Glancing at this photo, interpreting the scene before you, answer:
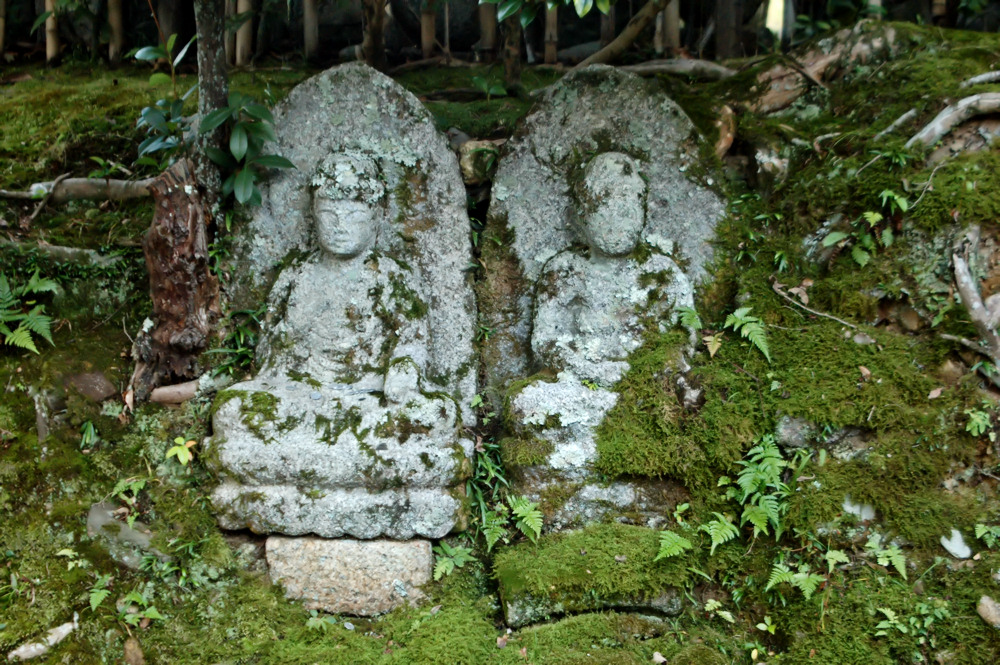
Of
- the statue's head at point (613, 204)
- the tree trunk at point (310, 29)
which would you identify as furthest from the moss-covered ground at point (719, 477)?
the tree trunk at point (310, 29)

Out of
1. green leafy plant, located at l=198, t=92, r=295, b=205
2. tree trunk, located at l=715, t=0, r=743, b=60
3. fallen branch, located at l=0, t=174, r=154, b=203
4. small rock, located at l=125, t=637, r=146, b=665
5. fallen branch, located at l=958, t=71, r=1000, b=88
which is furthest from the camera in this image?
tree trunk, located at l=715, t=0, r=743, b=60

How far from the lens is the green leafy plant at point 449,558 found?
4.31 meters

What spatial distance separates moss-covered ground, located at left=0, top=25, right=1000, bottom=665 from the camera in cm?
400

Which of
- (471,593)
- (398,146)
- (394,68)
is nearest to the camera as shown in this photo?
(471,593)

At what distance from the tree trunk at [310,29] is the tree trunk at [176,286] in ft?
8.75

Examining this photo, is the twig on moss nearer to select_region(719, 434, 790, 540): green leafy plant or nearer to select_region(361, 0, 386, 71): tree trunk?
select_region(361, 0, 386, 71): tree trunk

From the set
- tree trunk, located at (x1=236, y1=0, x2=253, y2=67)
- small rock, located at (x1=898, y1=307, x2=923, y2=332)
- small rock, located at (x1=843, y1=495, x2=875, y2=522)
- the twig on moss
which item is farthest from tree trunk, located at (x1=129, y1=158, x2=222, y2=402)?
small rock, located at (x1=898, y1=307, x2=923, y2=332)

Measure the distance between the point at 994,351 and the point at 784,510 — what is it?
4.81 ft

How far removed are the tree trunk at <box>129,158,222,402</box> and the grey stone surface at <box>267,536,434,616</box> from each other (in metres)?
1.39

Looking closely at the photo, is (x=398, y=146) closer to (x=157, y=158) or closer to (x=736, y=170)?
(x=157, y=158)

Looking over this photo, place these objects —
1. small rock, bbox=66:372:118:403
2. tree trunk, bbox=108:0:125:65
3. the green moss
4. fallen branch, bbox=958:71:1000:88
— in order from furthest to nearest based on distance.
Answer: tree trunk, bbox=108:0:125:65 → fallen branch, bbox=958:71:1000:88 → small rock, bbox=66:372:118:403 → the green moss

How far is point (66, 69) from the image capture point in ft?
23.0

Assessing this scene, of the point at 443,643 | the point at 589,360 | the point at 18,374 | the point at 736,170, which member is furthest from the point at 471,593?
the point at 736,170

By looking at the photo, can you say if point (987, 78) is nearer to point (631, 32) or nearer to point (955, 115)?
point (955, 115)
